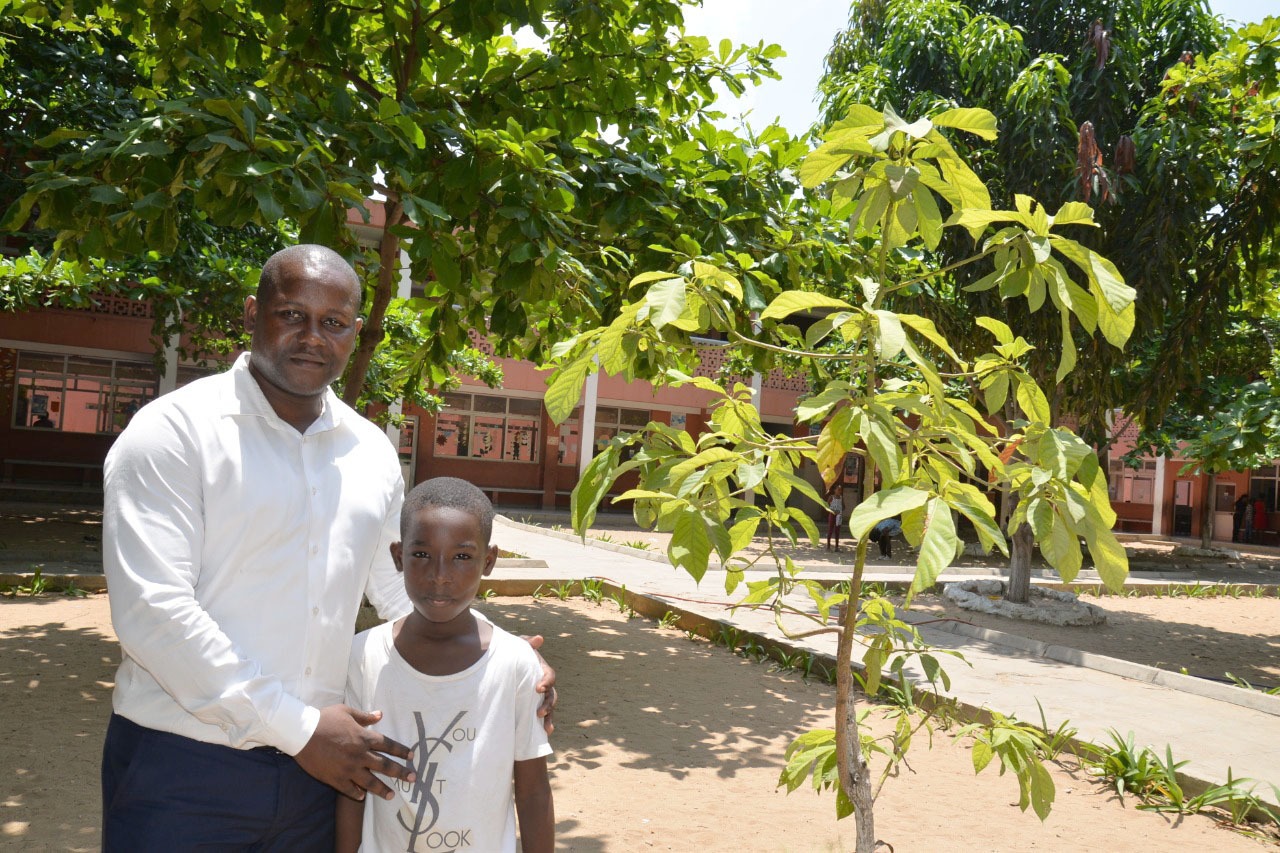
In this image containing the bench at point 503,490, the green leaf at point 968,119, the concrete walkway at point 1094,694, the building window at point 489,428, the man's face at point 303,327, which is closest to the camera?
the man's face at point 303,327

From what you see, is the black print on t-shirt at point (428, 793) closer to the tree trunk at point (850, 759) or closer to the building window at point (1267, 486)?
the tree trunk at point (850, 759)

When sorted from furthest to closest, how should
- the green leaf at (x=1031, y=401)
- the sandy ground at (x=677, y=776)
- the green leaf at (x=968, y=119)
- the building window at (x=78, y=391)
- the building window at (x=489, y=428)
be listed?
the building window at (x=489, y=428)
the building window at (x=78, y=391)
the sandy ground at (x=677, y=776)
the green leaf at (x=1031, y=401)
the green leaf at (x=968, y=119)

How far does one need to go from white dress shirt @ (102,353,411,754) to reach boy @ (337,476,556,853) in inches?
4.6

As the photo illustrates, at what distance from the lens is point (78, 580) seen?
31.3 feet

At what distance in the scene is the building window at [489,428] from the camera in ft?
88.6

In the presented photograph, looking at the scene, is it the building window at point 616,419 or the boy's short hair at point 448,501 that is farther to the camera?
the building window at point 616,419

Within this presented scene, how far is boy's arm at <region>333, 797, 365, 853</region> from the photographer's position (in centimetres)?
192

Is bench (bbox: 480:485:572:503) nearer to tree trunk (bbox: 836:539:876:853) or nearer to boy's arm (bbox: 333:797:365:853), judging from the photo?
tree trunk (bbox: 836:539:876:853)

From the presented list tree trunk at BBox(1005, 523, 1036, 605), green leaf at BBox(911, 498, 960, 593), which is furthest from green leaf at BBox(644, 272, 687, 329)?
tree trunk at BBox(1005, 523, 1036, 605)

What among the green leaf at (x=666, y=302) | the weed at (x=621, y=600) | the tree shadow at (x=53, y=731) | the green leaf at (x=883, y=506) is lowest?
the tree shadow at (x=53, y=731)

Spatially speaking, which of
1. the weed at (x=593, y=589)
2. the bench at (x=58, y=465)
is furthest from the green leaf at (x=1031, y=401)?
the bench at (x=58, y=465)

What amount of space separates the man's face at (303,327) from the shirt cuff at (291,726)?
1.93ft

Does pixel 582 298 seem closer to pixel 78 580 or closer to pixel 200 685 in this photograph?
pixel 200 685

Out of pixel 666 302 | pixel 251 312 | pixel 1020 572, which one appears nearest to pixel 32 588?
pixel 251 312
